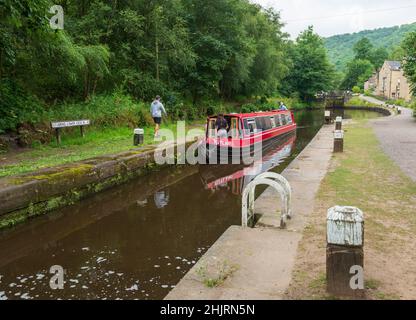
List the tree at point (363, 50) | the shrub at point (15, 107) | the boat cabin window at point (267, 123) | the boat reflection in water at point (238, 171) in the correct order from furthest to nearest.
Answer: the tree at point (363, 50), the boat cabin window at point (267, 123), the shrub at point (15, 107), the boat reflection in water at point (238, 171)

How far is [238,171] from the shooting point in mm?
12172

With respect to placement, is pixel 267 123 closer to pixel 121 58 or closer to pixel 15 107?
pixel 121 58

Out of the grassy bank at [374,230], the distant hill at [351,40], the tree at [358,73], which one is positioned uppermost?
the distant hill at [351,40]

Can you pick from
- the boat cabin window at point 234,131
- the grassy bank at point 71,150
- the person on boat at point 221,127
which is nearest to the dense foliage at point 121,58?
the grassy bank at point 71,150

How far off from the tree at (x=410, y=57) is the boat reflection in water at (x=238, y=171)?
37.4 feet

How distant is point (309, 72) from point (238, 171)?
4473 centimetres

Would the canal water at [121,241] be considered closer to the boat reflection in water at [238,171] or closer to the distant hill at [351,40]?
the boat reflection in water at [238,171]

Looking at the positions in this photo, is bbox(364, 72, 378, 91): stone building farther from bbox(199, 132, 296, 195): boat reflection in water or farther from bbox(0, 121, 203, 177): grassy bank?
bbox(0, 121, 203, 177): grassy bank

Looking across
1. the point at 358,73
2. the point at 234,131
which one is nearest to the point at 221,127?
the point at 234,131

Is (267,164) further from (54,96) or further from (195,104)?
(195,104)

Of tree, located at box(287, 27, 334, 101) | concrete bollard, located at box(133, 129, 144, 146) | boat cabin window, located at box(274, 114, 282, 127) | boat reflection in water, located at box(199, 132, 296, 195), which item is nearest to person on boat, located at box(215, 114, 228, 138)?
boat reflection in water, located at box(199, 132, 296, 195)

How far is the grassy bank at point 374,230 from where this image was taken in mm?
3822

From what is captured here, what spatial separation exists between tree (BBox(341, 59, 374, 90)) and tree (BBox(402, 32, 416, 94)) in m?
78.0

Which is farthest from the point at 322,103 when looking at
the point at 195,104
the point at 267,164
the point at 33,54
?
the point at 33,54
